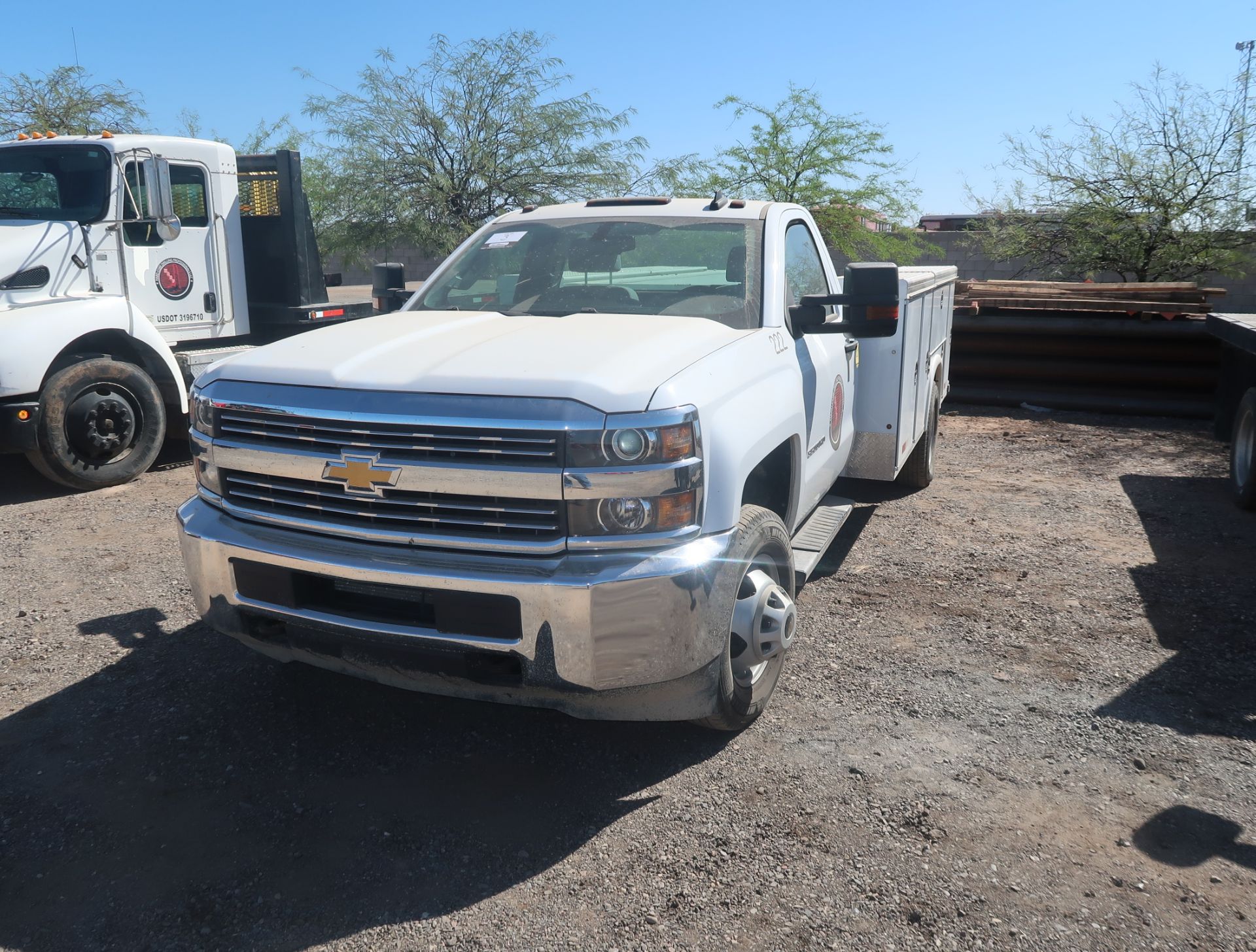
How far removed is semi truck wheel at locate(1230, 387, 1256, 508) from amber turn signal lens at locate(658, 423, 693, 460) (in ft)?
18.4

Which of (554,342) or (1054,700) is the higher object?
(554,342)

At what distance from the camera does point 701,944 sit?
8.59 feet

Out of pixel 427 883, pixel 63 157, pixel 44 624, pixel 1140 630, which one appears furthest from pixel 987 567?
pixel 63 157

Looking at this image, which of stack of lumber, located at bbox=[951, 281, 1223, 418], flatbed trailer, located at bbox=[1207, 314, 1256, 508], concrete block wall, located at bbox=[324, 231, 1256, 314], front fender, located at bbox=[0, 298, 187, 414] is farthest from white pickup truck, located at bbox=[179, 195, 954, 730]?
concrete block wall, located at bbox=[324, 231, 1256, 314]

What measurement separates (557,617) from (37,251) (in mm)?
6407

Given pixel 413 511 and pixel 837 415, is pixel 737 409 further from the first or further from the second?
pixel 837 415

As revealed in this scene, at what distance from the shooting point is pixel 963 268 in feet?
72.8

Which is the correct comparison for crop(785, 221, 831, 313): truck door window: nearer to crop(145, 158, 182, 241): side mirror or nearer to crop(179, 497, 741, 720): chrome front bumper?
crop(179, 497, 741, 720): chrome front bumper

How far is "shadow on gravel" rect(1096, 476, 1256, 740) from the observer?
392cm

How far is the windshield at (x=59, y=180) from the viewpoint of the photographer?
771 cm

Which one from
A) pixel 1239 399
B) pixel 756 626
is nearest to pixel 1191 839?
pixel 756 626

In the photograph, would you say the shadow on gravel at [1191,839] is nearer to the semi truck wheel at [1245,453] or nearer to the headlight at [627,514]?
the headlight at [627,514]

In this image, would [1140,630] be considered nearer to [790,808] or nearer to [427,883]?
[790,808]

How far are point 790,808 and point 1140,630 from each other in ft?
7.99
